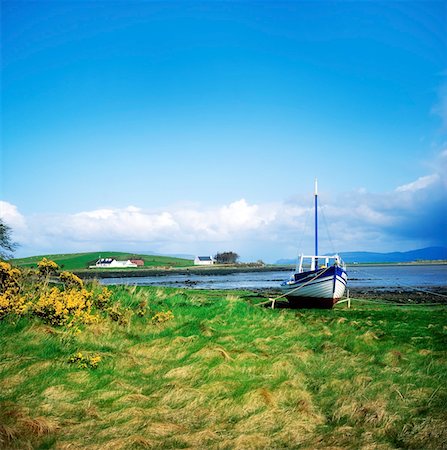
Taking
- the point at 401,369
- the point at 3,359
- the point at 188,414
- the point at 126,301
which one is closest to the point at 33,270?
the point at 126,301

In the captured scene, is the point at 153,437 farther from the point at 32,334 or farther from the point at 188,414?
the point at 32,334

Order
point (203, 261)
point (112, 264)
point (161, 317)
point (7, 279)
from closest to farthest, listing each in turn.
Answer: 1. point (7, 279)
2. point (161, 317)
3. point (112, 264)
4. point (203, 261)

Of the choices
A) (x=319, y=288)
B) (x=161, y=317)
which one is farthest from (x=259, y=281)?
(x=161, y=317)

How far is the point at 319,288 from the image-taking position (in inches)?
1146

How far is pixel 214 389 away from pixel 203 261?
168262 mm

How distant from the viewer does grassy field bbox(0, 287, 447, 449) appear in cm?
593

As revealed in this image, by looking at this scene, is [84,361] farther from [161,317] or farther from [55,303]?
[161,317]

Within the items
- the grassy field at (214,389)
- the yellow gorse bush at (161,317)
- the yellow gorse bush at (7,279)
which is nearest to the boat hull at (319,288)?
the grassy field at (214,389)

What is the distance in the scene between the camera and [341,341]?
1273 centimetres

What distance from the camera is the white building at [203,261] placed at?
571 feet

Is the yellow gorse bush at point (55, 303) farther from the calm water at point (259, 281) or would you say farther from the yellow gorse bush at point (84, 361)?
the calm water at point (259, 281)

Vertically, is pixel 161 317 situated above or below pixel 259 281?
above

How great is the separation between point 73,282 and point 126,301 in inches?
92.1

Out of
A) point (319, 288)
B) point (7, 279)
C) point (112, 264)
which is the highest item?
point (7, 279)
